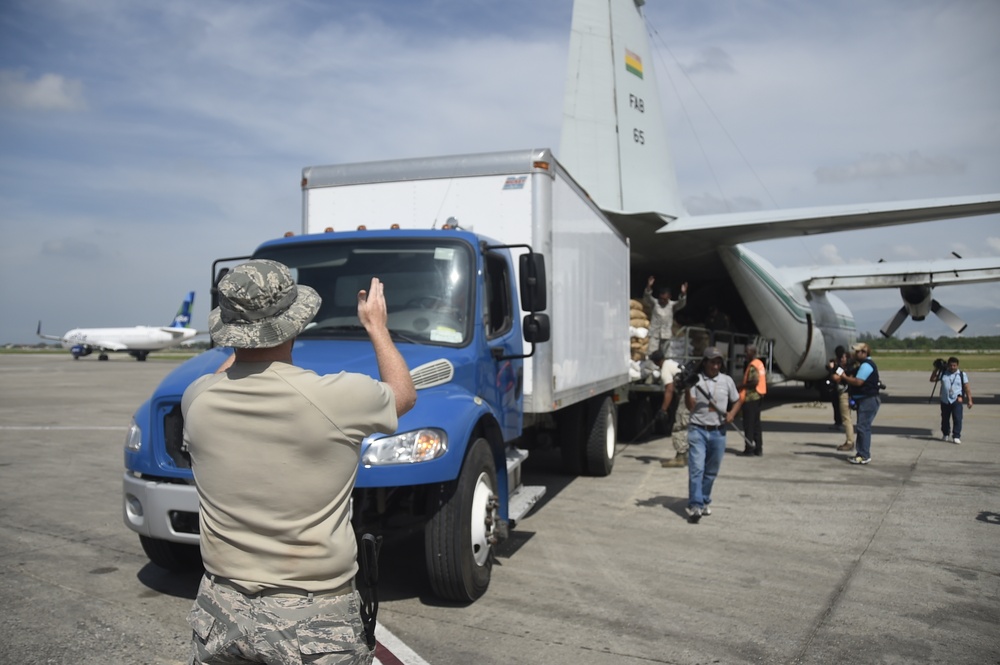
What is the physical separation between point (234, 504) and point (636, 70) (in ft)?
46.8

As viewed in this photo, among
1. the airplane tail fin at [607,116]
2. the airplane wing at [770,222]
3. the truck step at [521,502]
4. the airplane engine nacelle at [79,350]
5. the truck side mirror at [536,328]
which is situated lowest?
the airplane engine nacelle at [79,350]

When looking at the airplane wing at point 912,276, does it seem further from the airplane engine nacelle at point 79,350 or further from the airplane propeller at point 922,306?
the airplane engine nacelle at point 79,350

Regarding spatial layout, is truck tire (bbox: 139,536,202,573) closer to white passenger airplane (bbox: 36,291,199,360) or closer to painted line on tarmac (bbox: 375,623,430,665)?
painted line on tarmac (bbox: 375,623,430,665)

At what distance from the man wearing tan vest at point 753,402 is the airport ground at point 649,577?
1.36 metres

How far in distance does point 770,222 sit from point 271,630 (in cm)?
1322

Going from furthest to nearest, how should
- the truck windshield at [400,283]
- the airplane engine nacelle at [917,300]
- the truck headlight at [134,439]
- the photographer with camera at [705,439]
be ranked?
the airplane engine nacelle at [917,300] < the photographer with camera at [705,439] < the truck windshield at [400,283] < the truck headlight at [134,439]

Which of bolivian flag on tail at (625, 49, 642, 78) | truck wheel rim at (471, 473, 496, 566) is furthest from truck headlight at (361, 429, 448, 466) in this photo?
bolivian flag on tail at (625, 49, 642, 78)

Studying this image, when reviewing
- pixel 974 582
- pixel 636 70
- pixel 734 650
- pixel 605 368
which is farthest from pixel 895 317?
pixel 734 650

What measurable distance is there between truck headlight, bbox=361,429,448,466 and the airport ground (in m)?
1.07

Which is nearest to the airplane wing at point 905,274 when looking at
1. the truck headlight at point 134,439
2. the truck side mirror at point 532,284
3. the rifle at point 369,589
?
the truck side mirror at point 532,284

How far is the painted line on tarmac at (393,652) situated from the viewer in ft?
14.1

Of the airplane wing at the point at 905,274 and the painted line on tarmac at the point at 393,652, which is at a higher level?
the airplane wing at the point at 905,274

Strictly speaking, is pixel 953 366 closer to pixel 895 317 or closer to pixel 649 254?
pixel 649 254

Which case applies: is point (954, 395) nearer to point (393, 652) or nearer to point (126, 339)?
point (393, 652)
